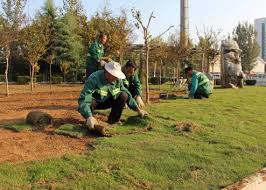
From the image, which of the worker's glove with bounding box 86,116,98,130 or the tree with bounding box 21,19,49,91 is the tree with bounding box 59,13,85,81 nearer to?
the tree with bounding box 21,19,49,91

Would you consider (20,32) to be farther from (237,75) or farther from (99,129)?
(99,129)

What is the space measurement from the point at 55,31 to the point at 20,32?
17.1 meters

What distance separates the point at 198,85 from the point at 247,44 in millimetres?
55758

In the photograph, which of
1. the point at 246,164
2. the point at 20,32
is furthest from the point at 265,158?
the point at 20,32

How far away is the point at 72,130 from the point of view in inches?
263

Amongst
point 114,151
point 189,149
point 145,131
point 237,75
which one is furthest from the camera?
point 237,75

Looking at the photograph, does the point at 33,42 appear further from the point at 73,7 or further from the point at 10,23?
the point at 73,7

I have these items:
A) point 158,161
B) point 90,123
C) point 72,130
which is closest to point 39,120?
point 72,130

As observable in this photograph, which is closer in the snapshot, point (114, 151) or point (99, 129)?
point (114, 151)

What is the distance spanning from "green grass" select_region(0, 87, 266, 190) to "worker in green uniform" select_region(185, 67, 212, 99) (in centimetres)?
314

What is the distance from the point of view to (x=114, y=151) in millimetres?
5910

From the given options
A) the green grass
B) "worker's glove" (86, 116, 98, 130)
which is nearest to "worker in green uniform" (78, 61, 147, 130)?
"worker's glove" (86, 116, 98, 130)

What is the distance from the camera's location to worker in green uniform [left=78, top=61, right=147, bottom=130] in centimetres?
653

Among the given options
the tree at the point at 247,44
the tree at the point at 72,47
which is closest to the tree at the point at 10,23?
the tree at the point at 72,47
